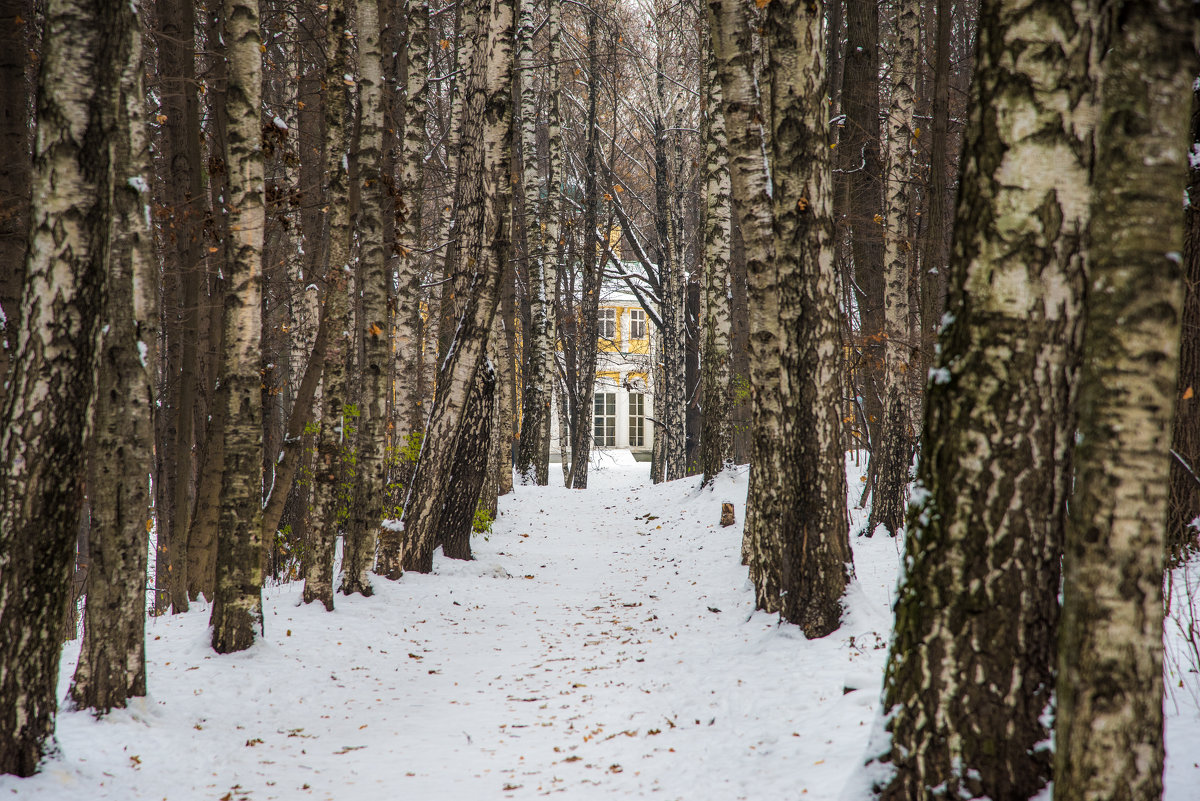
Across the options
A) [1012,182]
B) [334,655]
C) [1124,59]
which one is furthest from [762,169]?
[334,655]

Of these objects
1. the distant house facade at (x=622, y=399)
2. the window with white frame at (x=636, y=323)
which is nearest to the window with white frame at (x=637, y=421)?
the distant house facade at (x=622, y=399)

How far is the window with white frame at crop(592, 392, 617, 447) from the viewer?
122 ft

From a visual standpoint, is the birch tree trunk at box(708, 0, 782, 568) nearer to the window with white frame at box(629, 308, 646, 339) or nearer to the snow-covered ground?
the snow-covered ground

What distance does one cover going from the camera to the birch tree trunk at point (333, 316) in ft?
24.0

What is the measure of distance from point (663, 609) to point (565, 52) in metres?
18.8

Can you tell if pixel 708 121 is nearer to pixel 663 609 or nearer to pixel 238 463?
pixel 663 609

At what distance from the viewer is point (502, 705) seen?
5.64 metres

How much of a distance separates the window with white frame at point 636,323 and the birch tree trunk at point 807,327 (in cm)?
2909

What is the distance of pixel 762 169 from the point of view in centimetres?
643

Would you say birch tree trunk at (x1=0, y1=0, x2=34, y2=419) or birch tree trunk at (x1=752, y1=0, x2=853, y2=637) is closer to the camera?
birch tree trunk at (x1=752, y1=0, x2=853, y2=637)

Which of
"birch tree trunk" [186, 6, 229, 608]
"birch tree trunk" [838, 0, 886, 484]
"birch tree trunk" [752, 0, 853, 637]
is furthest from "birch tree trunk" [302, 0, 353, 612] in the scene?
"birch tree trunk" [838, 0, 886, 484]

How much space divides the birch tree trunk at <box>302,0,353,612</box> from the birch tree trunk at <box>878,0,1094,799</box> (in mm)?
5817

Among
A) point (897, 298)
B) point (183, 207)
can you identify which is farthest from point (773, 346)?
point (183, 207)

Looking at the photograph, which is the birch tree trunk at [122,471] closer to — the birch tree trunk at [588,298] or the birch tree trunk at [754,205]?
the birch tree trunk at [754,205]
